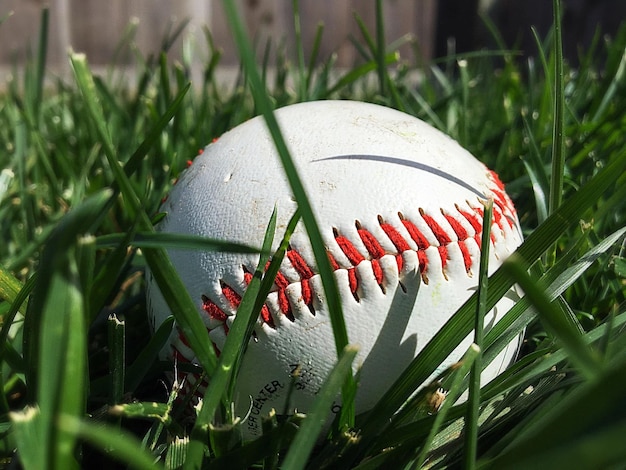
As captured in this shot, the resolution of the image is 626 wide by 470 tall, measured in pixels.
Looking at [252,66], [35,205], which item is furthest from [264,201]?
[35,205]

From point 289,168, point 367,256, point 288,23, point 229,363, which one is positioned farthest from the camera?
point 288,23

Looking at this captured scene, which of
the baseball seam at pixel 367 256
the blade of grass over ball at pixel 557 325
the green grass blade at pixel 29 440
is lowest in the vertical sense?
the blade of grass over ball at pixel 557 325

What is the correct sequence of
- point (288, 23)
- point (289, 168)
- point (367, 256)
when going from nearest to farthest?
1. point (289, 168)
2. point (367, 256)
3. point (288, 23)

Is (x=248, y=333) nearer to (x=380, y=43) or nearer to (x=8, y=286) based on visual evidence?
(x=8, y=286)

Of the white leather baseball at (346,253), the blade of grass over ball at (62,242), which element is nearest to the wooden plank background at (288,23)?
the white leather baseball at (346,253)

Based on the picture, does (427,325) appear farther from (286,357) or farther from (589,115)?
(589,115)

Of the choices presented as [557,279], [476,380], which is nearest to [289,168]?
[476,380]

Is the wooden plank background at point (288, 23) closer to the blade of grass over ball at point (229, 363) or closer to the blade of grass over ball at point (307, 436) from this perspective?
the blade of grass over ball at point (229, 363)

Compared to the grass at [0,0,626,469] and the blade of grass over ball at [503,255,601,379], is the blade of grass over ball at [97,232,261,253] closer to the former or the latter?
the grass at [0,0,626,469]
